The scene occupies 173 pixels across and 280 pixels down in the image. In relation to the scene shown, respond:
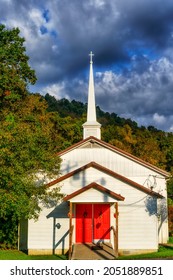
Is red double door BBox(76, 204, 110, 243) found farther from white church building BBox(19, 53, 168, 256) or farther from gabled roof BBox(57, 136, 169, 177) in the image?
gabled roof BBox(57, 136, 169, 177)

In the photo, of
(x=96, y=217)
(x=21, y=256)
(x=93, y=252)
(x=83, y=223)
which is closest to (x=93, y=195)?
(x=96, y=217)

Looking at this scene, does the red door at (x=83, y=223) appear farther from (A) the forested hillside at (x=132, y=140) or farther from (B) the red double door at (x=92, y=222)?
(A) the forested hillside at (x=132, y=140)

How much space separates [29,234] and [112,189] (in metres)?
5.50

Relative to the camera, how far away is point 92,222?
74.3 feet

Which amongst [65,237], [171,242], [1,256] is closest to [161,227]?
[171,242]

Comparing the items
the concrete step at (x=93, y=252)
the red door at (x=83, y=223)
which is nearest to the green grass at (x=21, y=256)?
the concrete step at (x=93, y=252)

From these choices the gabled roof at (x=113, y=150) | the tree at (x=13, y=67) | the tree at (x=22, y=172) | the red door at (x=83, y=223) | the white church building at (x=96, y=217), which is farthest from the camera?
the tree at (x=13, y=67)

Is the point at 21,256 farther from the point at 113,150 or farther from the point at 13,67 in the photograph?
the point at 13,67

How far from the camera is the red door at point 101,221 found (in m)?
22.5

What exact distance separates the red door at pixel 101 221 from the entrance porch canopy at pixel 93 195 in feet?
5.51

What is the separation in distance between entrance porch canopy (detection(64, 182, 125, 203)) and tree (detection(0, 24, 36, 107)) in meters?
20.0

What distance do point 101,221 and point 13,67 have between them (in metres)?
23.0

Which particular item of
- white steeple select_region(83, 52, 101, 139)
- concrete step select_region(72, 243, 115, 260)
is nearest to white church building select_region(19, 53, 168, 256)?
concrete step select_region(72, 243, 115, 260)

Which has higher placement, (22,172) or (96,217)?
(22,172)
